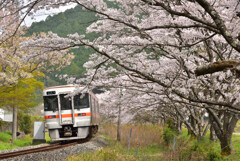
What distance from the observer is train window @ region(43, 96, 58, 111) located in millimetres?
11781

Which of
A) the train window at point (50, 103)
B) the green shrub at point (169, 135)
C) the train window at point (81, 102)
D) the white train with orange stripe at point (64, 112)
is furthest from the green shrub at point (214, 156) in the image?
the train window at point (50, 103)

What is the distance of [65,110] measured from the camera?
38.5 ft

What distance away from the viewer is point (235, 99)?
24.0ft

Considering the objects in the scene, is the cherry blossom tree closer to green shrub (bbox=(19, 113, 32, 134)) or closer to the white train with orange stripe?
the white train with orange stripe

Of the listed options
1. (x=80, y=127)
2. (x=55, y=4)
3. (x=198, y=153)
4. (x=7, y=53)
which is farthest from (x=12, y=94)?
(x=55, y=4)

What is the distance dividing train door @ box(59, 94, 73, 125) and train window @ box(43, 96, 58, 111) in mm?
224

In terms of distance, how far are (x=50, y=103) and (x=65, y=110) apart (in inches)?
29.1

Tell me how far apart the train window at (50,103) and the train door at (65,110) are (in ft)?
0.73

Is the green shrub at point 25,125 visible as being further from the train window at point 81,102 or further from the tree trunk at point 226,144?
the tree trunk at point 226,144

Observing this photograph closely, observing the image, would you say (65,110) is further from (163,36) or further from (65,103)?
(163,36)

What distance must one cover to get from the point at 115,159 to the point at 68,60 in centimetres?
1277

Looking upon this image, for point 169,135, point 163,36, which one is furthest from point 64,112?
point 163,36

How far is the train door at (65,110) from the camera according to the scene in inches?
460

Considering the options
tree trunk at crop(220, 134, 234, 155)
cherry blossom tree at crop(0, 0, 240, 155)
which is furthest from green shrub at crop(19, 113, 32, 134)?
tree trunk at crop(220, 134, 234, 155)
